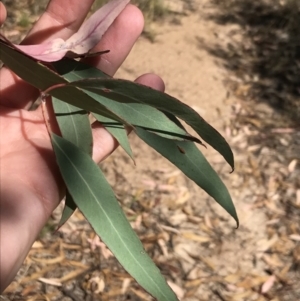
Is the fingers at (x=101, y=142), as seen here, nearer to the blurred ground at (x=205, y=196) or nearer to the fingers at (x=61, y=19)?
the fingers at (x=61, y=19)

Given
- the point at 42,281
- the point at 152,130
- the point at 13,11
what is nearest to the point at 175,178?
the point at 42,281

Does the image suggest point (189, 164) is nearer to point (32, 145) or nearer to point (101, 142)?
point (101, 142)

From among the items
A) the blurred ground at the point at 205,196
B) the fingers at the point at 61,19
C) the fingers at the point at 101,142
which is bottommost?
the blurred ground at the point at 205,196

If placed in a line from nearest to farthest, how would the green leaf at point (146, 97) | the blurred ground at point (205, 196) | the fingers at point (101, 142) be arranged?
the green leaf at point (146, 97), the fingers at point (101, 142), the blurred ground at point (205, 196)

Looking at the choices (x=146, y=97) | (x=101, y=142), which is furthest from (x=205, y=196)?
(x=146, y=97)

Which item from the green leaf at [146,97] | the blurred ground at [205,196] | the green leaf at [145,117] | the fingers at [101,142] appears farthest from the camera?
the blurred ground at [205,196]

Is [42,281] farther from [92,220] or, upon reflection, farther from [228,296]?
[92,220]

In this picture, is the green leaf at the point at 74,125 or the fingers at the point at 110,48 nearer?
the green leaf at the point at 74,125

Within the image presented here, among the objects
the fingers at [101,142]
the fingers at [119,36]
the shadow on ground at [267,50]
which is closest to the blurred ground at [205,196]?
the shadow on ground at [267,50]

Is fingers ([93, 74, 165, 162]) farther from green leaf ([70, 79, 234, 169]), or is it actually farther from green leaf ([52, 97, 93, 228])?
green leaf ([70, 79, 234, 169])
